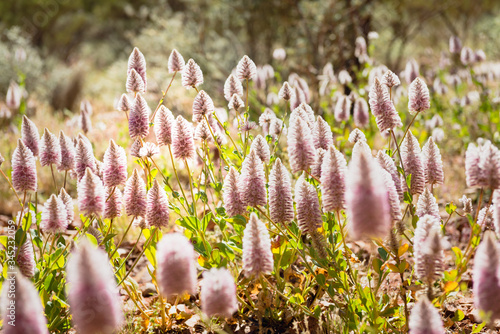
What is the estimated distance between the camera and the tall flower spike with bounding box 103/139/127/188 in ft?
5.73

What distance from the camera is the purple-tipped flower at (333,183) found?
1448 mm

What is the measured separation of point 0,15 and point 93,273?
1830cm

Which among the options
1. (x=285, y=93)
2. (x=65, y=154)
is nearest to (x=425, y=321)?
(x=285, y=93)

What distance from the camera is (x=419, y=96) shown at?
1.89 m

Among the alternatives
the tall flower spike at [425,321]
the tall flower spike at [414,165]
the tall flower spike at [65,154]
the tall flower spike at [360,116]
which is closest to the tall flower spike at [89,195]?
the tall flower spike at [65,154]

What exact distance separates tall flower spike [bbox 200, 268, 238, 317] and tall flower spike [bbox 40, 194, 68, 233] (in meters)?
0.72

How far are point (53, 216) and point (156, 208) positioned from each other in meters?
0.38

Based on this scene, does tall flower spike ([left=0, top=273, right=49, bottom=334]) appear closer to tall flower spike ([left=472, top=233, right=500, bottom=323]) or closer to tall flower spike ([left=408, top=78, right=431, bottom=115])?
tall flower spike ([left=472, top=233, right=500, bottom=323])

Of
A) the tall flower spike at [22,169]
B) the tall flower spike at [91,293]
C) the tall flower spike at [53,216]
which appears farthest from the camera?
the tall flower spike at [22,169]

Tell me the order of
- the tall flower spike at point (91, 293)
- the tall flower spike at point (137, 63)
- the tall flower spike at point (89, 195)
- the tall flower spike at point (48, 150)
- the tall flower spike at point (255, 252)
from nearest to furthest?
1. the tall flower spike at point (91, 293)
2. the tall flower spike at point (255, 252)
3. the tall flower spike at point (89, 195)
4. the tall flower spike at point (48, 150)
5. the tall flower spike at point (137, 63)

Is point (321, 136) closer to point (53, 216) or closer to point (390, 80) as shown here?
point (390, 80)

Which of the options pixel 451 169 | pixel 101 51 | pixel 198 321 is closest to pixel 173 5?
pixel 101 51

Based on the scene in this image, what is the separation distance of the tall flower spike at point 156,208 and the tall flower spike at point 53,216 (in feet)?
1.06

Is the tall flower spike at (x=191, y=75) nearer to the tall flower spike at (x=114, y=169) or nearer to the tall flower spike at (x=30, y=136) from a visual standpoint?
the tall flower spike at (x=114, y=169)
